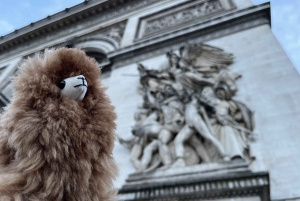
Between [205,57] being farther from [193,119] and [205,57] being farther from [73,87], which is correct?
[73,87]

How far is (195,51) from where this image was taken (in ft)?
12.9

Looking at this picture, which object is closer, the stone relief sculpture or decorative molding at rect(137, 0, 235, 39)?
the stone relief sculpture

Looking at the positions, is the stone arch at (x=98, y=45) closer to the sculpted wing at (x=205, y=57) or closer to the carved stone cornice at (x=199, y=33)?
the carved stone cornice at (x=199, y=33)

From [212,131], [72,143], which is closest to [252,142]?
[212,131]

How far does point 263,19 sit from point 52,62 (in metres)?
4.01

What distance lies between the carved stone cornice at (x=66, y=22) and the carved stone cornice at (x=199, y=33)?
270 cm

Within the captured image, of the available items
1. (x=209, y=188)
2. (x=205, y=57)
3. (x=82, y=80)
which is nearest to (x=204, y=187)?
(x=209, y=188)

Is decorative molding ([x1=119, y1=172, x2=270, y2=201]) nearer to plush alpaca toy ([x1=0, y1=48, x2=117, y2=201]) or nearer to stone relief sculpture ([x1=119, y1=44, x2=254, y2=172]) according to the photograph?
stone relief sculpture ([x1=119, y1=44, x2=254, y2=172])

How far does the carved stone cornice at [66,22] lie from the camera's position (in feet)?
24.7

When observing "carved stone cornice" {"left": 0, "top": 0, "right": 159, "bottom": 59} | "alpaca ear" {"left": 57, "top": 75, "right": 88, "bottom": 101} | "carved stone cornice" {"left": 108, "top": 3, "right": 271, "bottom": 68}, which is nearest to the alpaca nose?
"alpaca ear" {"left": 57, "top": 75, "right": 88, "bottom": 101}

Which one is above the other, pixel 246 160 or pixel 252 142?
pixel 252 142

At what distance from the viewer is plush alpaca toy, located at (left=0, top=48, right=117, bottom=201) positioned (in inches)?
23.7

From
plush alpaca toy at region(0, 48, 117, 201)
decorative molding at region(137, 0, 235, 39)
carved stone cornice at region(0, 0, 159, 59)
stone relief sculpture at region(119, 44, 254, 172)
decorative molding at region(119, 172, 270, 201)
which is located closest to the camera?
plush alpaca toy at region(0, 48, 117, 201)

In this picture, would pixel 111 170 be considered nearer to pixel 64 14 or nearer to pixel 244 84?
pixel 244 84
